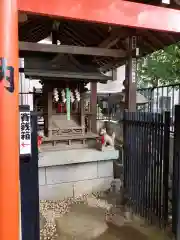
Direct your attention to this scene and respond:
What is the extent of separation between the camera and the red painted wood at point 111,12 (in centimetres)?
235

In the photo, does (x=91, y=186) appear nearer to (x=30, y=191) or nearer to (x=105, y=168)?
(x=105, y=168)

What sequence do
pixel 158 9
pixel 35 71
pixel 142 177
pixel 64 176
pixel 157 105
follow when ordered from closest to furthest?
pixel 158 9 → pixel 142 177 → pixel 35 71 → pixel 64 176 → pixel 157 105

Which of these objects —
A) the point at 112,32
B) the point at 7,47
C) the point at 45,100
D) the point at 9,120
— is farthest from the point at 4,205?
the point at 112,32

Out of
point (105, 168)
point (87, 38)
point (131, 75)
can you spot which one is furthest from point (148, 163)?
point (87, 38)

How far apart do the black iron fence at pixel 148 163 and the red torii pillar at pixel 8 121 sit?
2.63 meters

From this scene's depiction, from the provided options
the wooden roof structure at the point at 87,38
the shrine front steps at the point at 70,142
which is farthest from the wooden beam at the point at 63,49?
the shrine front steps at the point at 70,142

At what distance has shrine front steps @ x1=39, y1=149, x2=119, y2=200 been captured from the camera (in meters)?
5.35

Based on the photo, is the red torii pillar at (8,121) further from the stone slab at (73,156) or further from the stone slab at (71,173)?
the stone slab at (71,173)

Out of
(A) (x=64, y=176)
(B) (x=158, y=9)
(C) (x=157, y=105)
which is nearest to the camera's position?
(B) (x=158, y=9)

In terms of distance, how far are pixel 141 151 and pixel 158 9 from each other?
2.57 m

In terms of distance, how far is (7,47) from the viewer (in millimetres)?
1952

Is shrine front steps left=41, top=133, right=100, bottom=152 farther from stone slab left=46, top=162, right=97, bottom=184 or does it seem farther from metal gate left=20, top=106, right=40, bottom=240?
metal gate left=20, top=106, right=40, bottom=240

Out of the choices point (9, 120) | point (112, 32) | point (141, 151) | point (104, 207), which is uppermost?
point (112, 32)

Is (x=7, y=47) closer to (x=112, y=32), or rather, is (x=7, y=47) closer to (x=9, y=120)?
(x=9, y=120)
